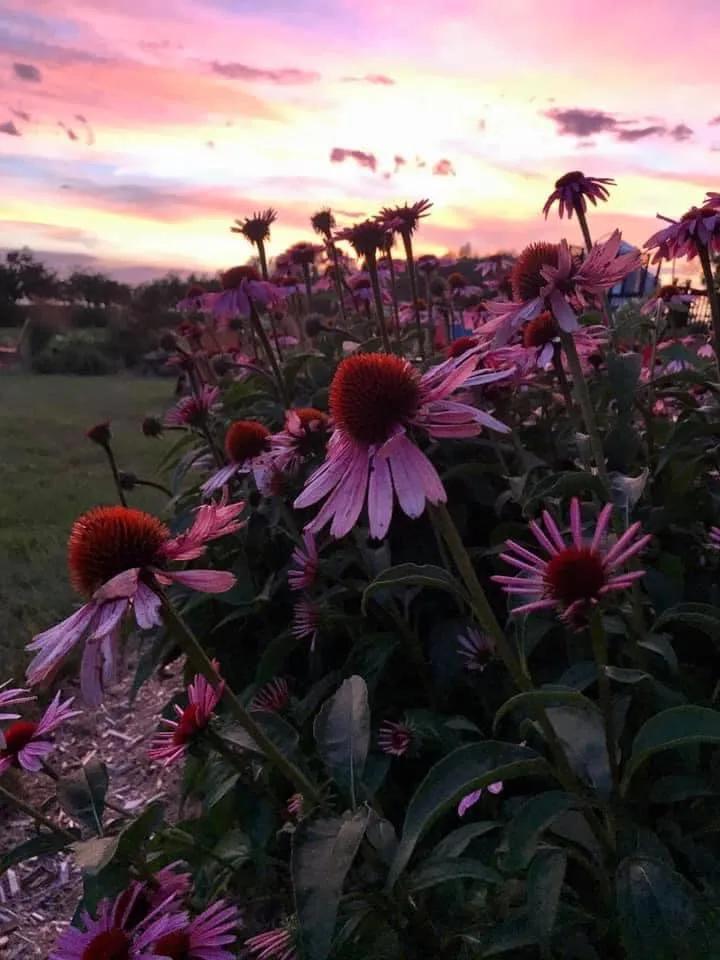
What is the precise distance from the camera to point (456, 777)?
0.81 metres

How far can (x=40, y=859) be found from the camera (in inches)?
73.2

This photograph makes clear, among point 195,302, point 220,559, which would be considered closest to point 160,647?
point 220,559

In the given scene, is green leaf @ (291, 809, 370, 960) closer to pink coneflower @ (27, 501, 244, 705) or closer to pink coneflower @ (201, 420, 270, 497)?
pink coneflower @ (27, 501, 244, 705)

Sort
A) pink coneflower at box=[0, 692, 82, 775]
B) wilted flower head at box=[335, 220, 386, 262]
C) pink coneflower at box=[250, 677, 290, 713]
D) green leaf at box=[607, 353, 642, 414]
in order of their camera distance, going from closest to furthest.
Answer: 1. pink coneflower at box=[0, 692, 82, 775]
2. green leaf at box=[607, 353, 642, 414]
3. pink coneflower at box=[250, 677, 290, 713]
4. wilted flower head at box=[335, 220, 386, 262]

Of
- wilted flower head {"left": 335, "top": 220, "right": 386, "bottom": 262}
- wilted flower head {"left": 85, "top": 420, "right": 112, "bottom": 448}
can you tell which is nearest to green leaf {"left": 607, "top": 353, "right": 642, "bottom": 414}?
wilted flower head {"left": 335, "top": 220, "right": 386, "bottom": 262}

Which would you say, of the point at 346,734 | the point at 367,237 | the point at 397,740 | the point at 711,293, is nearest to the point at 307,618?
the point at 397,740

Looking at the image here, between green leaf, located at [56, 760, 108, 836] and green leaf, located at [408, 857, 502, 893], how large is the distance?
406 millimetres

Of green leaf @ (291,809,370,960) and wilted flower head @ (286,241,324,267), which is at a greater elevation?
wilted flower head @ (286,241,324,267)

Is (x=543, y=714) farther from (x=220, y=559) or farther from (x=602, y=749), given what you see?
(x=220, y=559)

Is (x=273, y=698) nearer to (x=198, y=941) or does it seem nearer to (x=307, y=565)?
(x=307, y=565)

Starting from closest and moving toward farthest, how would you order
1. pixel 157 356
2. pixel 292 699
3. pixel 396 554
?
pixel 292 699, pixel 396 554, pixel 157 356

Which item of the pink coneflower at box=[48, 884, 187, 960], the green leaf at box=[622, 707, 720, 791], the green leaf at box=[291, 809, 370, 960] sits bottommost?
the pink coneflower at box=[48, 884, 187, 960]

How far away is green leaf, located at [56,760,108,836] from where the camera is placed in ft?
3.48

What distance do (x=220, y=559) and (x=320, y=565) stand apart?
46 centimetres
